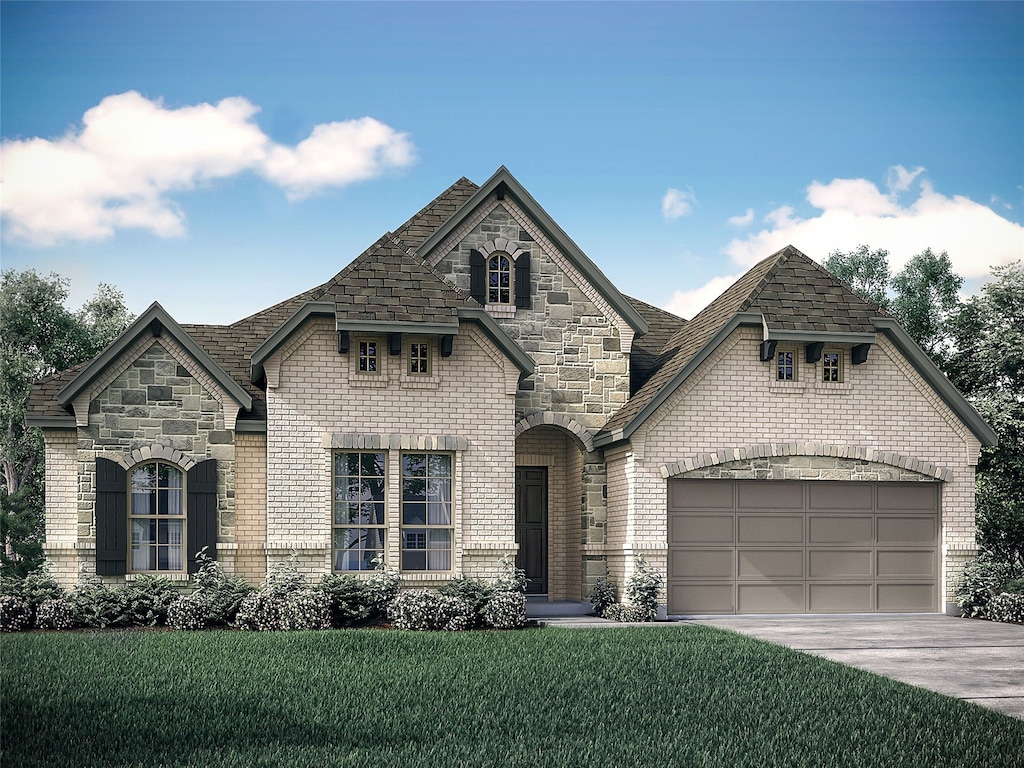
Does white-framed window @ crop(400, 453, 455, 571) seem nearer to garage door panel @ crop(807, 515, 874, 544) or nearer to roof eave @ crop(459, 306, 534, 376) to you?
roof eave @ crop(459, 306, 534, 376)

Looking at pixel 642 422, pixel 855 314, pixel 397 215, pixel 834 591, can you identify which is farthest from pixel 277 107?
pixel 834 591

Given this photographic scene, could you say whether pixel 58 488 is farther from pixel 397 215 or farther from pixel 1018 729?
pixel 1018 729

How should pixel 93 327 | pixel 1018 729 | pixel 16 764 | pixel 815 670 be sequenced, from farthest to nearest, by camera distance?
pixel 93 327 < pixel 815 670 < pixel 1018 729 < pixel 16 764

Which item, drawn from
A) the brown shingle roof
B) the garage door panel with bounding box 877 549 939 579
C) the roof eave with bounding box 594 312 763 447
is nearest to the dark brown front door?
the brown shingle roof

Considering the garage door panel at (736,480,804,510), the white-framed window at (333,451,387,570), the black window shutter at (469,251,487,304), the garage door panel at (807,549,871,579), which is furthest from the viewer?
the black window shutter at (469,251,487,304)

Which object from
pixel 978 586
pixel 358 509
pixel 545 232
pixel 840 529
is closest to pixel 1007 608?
pixel 978 586

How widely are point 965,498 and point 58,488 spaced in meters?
16.6

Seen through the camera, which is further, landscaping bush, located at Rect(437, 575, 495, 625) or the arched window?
the arched window

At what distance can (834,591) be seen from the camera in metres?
21.3

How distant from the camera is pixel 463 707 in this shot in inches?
462

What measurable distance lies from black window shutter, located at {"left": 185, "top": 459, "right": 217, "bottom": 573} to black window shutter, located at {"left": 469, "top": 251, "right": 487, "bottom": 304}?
5.84m

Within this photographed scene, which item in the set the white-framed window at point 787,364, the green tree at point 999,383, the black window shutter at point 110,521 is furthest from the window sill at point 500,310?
the green tree at point 999,383

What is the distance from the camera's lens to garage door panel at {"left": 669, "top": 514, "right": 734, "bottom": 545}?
20797mm

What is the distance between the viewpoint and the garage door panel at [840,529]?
21297 millimetres
